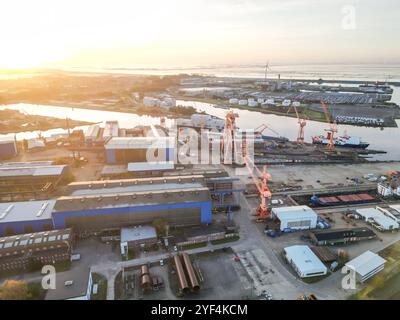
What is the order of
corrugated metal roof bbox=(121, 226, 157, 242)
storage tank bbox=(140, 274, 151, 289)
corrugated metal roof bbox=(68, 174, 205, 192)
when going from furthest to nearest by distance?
corrugated metal roof bbox=(68, 174, 205, 192) < corrugated metal roof bbox=(121, 226, 157, 242) < storage tank bbox=(140, 274, 151, 289)

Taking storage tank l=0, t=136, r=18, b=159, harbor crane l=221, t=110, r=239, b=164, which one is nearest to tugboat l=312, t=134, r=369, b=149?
harbor crane l=221, t=110, r=239, b=164

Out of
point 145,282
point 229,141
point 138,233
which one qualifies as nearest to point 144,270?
point 145,282

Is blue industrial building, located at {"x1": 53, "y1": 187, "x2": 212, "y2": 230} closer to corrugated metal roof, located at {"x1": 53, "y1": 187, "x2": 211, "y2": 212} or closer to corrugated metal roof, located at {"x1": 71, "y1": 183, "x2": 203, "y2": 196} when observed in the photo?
corrugated metal roof, located at {"x1": 53, "y1": 187, "x2": 211, "y2": 212}

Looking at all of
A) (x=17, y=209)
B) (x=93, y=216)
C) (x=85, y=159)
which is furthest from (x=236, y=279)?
(x=85, y=159)

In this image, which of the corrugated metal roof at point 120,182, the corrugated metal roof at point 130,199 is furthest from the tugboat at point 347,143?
the corrugated metal roof at point 130,199

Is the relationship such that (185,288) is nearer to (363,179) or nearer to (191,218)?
(191,218)
